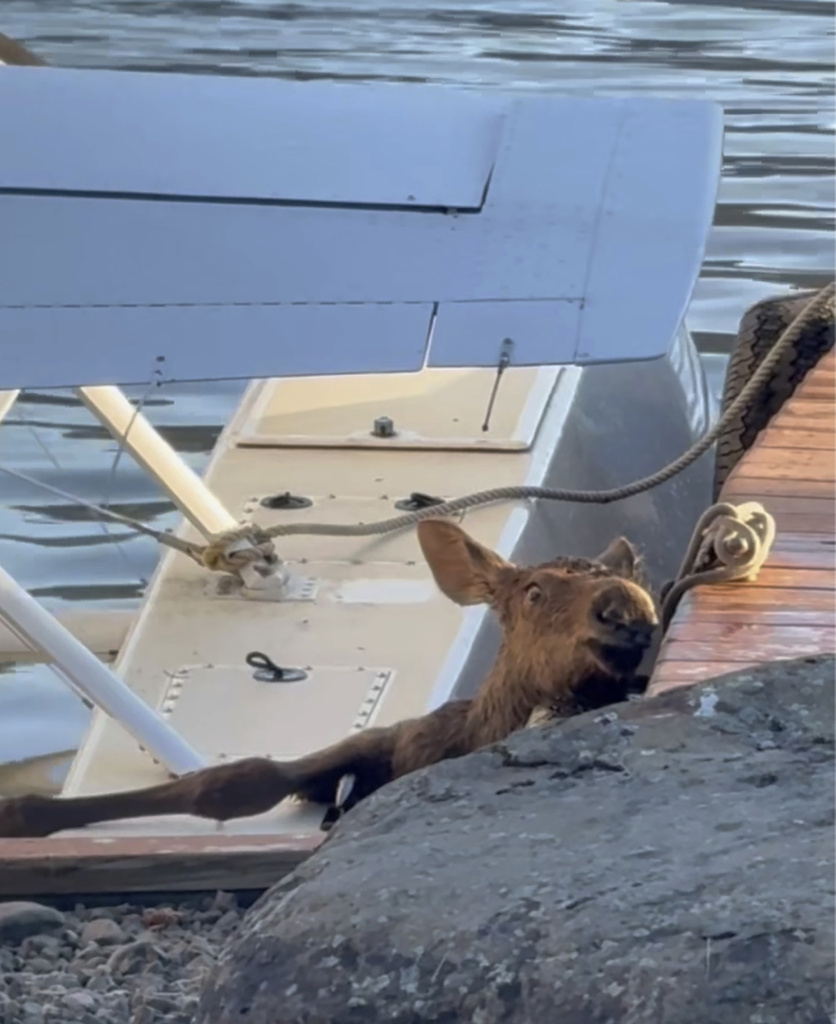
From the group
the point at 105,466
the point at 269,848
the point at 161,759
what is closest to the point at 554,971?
the point at 269,848

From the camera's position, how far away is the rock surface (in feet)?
6.04

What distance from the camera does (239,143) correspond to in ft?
10.2

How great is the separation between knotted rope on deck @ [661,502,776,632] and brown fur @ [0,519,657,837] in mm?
99

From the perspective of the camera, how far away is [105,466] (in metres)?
8.98

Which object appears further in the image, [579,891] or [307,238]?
[307,238]

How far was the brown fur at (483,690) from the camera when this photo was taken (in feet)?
11.3

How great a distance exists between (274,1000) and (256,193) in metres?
1.39

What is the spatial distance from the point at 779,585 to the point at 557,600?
0.37 metres

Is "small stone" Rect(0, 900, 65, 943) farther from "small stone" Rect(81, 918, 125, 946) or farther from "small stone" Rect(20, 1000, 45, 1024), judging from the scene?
"small stone" Rect(20, 1000, 45, 1024)

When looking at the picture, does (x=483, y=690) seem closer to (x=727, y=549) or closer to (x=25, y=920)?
(x=727, y=549)

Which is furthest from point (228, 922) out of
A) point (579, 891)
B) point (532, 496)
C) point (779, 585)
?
point (532, 496)

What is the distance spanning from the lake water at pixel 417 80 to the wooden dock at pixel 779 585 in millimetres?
2728

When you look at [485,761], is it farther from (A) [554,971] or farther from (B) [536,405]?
(B) [536,405]

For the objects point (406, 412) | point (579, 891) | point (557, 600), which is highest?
point (406, 412)
